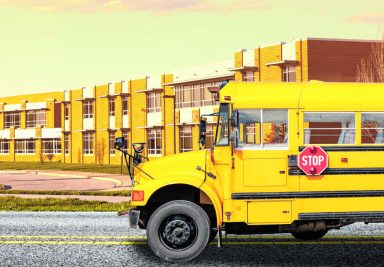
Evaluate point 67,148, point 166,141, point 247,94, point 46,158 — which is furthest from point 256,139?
point 46,158

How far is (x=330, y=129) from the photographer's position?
8.62 meters

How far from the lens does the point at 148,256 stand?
9195 mm

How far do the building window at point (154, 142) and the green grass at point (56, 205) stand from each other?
4058cm

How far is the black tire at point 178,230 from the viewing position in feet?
28.7

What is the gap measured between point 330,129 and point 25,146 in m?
87.0

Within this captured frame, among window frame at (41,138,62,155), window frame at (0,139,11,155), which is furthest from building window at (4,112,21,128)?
window frame at (41,138,62,155)

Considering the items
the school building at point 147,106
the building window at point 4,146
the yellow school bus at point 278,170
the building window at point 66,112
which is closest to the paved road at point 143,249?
the yellow school bus at point 278,170

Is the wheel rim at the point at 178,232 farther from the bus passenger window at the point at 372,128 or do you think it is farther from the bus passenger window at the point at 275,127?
the bus passenger window at the point at 372,128

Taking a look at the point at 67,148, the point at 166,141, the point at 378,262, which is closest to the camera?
the point at 378,262

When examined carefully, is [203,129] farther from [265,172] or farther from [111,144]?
[111,144]

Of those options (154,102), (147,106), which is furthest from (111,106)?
(154,102)

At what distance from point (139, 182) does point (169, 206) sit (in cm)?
61

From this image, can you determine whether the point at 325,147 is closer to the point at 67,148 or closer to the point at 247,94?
the point at 247,94

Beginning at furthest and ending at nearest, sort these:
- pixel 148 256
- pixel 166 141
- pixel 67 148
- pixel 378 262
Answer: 1. pixel 67 148
2. pixel 166 141
3. pixel 148 256
4. pixel 378 262
